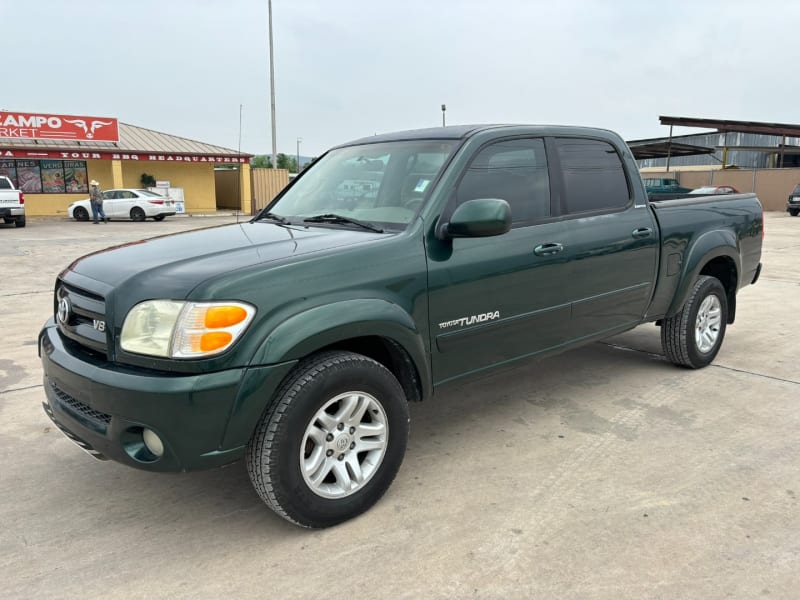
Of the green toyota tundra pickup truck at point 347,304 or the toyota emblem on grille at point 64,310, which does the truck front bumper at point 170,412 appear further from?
the toyota emblem on grille at point 64,310

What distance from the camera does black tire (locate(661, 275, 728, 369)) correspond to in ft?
15.5

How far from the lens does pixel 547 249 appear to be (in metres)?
3.55

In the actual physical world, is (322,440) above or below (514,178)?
below

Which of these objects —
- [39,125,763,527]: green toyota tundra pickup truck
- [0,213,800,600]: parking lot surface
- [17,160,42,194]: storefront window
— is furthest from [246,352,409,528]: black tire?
[17,160,42,194]: storefront window

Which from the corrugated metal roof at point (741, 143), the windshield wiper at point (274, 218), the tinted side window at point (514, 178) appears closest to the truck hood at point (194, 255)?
the windshield wiper at point (274, 218)

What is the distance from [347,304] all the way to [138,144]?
29615mm

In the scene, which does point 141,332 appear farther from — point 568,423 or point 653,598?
point 568,423

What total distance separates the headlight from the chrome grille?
218mm

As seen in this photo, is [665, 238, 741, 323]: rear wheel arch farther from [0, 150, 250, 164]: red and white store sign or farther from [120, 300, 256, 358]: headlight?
[0, 150, 250, 164]: red and white store sign

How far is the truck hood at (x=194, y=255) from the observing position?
99.8 inches

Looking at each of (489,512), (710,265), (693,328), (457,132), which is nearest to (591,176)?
(457,132)

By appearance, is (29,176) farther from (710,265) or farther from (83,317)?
(710,265)

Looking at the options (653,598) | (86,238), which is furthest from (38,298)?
(86,238)

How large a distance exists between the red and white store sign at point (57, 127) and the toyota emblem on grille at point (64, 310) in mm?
27887
